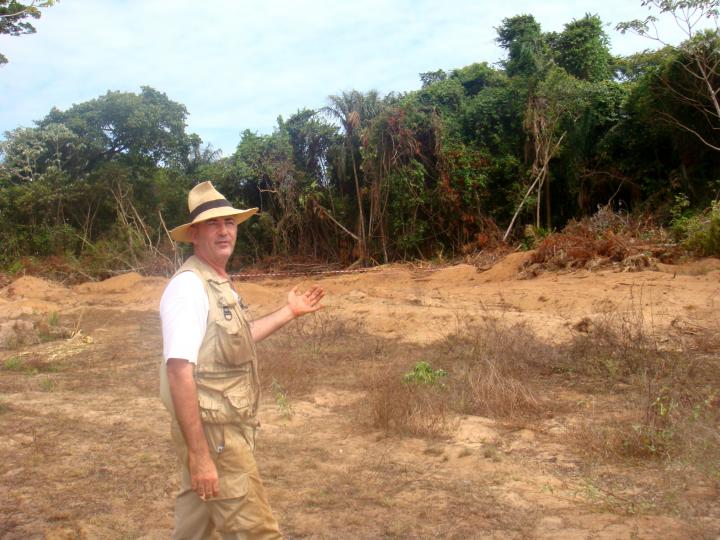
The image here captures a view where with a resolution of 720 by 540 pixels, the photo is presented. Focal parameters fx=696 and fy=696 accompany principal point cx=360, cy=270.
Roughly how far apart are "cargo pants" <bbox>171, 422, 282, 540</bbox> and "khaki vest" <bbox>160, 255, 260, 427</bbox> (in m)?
0.06

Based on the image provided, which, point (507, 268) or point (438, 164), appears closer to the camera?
point (507, 268)

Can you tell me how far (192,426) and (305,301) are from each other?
0.78 m

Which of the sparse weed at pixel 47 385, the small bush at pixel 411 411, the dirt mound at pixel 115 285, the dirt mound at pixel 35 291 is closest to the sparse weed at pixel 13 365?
the sparse weed at pixel 47 385

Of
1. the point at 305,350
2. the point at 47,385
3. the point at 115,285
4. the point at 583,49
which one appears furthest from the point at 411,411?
the point at 583,49

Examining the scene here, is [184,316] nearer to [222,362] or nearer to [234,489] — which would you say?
[222,362]

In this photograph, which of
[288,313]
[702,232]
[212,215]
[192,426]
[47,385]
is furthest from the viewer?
[702,232]

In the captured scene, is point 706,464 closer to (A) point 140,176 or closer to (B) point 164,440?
(B) point 164,440

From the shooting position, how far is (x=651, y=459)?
154 inches

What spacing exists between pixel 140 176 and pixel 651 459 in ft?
64.0

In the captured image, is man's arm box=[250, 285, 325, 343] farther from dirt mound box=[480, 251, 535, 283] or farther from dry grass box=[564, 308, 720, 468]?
dirt mound box=[480, 251, 535, 283]

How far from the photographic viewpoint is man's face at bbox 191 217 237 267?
254cm

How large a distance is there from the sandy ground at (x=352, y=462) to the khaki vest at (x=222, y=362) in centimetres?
135

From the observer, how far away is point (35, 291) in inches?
620

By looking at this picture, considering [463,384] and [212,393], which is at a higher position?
[212,393]
